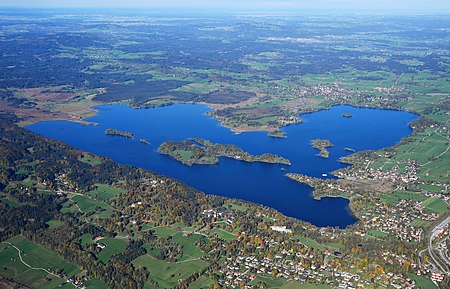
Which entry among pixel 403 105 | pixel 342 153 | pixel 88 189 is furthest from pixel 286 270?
pixel 403 105

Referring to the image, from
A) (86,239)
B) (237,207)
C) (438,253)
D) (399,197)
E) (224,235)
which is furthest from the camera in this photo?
(399,197)

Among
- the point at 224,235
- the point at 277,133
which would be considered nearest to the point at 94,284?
the point at 224,235

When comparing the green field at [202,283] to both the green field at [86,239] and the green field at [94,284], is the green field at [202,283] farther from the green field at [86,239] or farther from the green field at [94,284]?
the green field at [86,239]

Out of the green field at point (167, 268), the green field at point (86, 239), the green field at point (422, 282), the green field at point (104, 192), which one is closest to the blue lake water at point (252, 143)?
the green field at point (104, 192)

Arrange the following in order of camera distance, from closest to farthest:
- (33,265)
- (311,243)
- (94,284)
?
(94,284), (33,265), (311,243)

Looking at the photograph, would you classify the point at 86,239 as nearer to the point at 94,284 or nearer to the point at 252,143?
the point at 94,284

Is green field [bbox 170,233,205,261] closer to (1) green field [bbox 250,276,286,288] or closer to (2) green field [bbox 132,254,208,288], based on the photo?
(2) green field [bbox 132,254,208,288]
